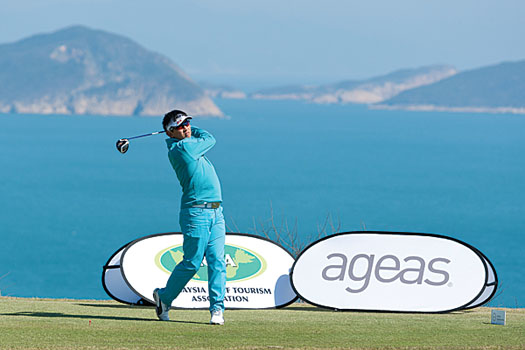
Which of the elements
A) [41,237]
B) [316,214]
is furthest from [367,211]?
[41,237]

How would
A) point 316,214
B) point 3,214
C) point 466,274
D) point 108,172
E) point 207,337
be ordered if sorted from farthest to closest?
point 108,172, point 3,214, point 316,214, point 466,274, point 207,337

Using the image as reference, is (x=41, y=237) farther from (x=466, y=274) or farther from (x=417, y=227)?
(x=466, y=274)

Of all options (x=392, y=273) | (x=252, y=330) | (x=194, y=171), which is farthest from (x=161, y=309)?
(x=392, y=273)

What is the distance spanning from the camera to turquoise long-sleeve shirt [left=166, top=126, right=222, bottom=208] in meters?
6.20

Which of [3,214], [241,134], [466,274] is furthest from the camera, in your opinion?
[241,134]

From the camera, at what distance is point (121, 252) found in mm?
7945

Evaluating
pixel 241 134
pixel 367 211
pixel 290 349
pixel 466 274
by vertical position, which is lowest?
pixel 290 349

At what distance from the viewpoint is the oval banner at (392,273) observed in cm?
741

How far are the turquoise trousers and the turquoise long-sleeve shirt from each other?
0.31 feet

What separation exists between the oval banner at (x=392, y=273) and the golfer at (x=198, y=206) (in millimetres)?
1436

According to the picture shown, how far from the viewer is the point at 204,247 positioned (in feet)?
20.4

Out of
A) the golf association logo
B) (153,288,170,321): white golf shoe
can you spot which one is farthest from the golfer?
the golf association logo

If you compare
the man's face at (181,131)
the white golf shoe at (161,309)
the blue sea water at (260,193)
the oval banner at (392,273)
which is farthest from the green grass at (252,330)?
the blue sea water at (260,193)

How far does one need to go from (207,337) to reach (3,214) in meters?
73.9
